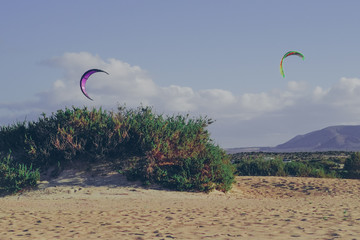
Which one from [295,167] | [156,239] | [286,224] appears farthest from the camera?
[295,167]

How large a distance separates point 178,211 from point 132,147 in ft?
21.4

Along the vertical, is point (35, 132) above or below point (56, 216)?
above

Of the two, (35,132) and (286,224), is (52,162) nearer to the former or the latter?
(35,132)

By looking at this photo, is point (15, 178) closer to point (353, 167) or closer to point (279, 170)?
point (279, 170)

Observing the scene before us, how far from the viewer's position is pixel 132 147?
1909 centimetres

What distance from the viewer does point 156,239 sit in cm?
893

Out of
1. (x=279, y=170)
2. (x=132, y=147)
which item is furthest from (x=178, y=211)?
(x=279, y=170)

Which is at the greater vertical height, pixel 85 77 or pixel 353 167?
pixel 85 77

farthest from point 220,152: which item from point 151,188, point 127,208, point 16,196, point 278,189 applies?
point 16,196

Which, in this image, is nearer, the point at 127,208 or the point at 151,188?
the point at 127,208

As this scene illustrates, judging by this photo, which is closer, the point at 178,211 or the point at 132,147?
the point at 178,211

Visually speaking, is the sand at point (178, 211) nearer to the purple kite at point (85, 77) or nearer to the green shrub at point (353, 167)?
the purple kite at point (85, 77)

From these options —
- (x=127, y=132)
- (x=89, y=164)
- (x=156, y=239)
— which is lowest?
(x=156, y=239)

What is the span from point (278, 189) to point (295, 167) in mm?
6348
